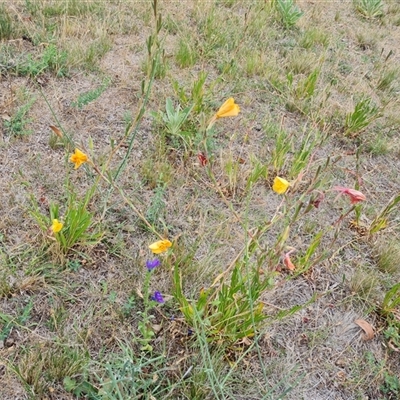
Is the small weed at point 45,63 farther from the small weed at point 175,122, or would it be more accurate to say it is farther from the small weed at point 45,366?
the small weed at point 45,366

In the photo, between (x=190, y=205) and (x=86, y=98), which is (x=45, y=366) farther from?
(x=86, y=98)

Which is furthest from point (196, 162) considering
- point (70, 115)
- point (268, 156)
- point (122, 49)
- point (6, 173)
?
point (122, 49)

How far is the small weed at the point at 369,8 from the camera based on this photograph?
466cm

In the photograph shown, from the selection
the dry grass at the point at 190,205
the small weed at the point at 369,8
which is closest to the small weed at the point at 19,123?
the dry grass at the point at 190,205

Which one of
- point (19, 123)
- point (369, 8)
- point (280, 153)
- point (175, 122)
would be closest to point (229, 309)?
point (280, 153)

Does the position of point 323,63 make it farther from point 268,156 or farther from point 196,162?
point 196,162

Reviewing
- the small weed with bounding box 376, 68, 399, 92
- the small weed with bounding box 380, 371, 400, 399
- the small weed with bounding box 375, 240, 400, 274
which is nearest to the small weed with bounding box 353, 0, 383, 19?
the small weed with bounding box 376, 68, 399, 92

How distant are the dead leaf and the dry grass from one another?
3cm

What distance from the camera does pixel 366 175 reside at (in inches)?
116

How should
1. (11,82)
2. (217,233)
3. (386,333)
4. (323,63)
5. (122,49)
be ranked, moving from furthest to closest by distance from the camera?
1. (323,63)
2. (122,49)
3. (11,82)
4. (217,233)
5. (386,333)

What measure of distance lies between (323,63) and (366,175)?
1.28 meters

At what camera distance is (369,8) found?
184 inches

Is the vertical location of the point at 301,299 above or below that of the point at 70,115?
below

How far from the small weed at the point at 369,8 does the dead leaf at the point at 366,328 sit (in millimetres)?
3690
